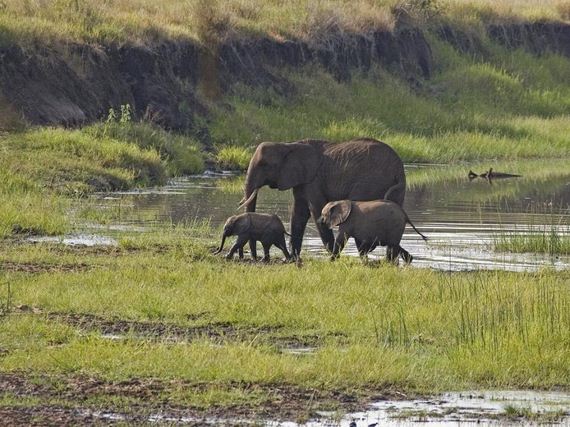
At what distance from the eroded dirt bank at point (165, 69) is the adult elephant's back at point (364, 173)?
10.4 m

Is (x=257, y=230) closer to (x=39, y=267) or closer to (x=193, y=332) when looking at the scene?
(x=39, y=267)

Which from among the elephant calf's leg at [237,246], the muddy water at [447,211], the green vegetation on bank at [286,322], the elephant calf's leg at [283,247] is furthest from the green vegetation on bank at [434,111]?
the green vegetation on bank at [286,322]

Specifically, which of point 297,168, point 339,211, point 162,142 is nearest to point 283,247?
point 339,211

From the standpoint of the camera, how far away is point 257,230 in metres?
16.6

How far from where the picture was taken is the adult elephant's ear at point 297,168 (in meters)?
18.0

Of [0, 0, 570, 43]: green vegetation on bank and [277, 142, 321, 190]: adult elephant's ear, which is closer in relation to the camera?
[277, 142, 321, 190]: adult elephant's ear

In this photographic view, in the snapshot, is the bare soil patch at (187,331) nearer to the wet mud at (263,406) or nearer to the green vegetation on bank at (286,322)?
the green vegetation on bank at (286,322)

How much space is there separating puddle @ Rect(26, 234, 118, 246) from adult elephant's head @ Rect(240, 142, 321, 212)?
163cm

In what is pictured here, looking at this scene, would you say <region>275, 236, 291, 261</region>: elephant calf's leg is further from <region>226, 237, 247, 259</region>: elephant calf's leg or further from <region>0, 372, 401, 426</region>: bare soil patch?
<region>0, 372, 401, 426</region>: bare soil patch

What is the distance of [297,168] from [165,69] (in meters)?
15.7

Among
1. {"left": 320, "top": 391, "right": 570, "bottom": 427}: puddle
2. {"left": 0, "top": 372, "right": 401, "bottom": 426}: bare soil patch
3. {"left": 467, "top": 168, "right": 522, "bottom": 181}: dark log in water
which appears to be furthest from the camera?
{"left": 467, "top": 168, "right": 522, "bottom": 181}: dark log in water

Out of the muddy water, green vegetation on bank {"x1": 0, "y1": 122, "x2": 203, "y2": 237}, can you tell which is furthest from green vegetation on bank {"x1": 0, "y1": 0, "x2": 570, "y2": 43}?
the muddy water

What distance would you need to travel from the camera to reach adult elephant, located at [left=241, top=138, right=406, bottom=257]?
1789cm

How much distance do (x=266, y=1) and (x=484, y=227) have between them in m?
22.1
